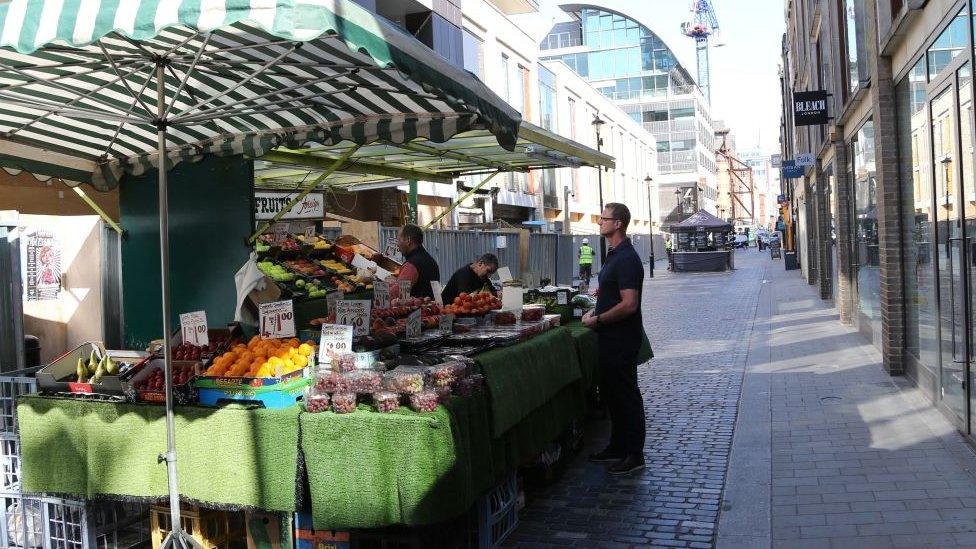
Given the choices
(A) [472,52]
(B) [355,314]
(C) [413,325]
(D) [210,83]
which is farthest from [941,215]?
(A) [472,52]

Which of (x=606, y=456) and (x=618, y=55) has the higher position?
(x=618, y=55)

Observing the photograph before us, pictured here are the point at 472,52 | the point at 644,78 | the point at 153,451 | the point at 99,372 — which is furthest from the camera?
the point at 644,78

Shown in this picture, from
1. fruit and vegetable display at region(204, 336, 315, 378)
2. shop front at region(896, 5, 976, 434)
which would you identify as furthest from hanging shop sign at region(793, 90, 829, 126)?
fruit and vegetable display at region(204, 336, 315, 378)

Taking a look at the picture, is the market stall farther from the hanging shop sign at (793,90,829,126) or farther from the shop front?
the shop front

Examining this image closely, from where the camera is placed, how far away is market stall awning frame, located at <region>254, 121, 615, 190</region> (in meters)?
9.27

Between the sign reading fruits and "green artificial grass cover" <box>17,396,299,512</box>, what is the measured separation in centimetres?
132

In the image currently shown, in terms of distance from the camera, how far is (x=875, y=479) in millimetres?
6246

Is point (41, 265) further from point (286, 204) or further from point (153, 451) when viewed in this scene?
point (153, 451)

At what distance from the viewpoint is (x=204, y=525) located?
16.7ft

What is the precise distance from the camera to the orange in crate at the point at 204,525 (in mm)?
5043

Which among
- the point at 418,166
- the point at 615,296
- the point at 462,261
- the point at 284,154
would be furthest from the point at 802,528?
the point at 462,261

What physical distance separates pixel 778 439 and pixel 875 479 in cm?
141

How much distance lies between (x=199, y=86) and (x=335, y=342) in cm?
223

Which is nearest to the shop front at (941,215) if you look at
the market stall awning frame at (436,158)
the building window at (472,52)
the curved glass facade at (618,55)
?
the market stall awning frame at (436,158)
